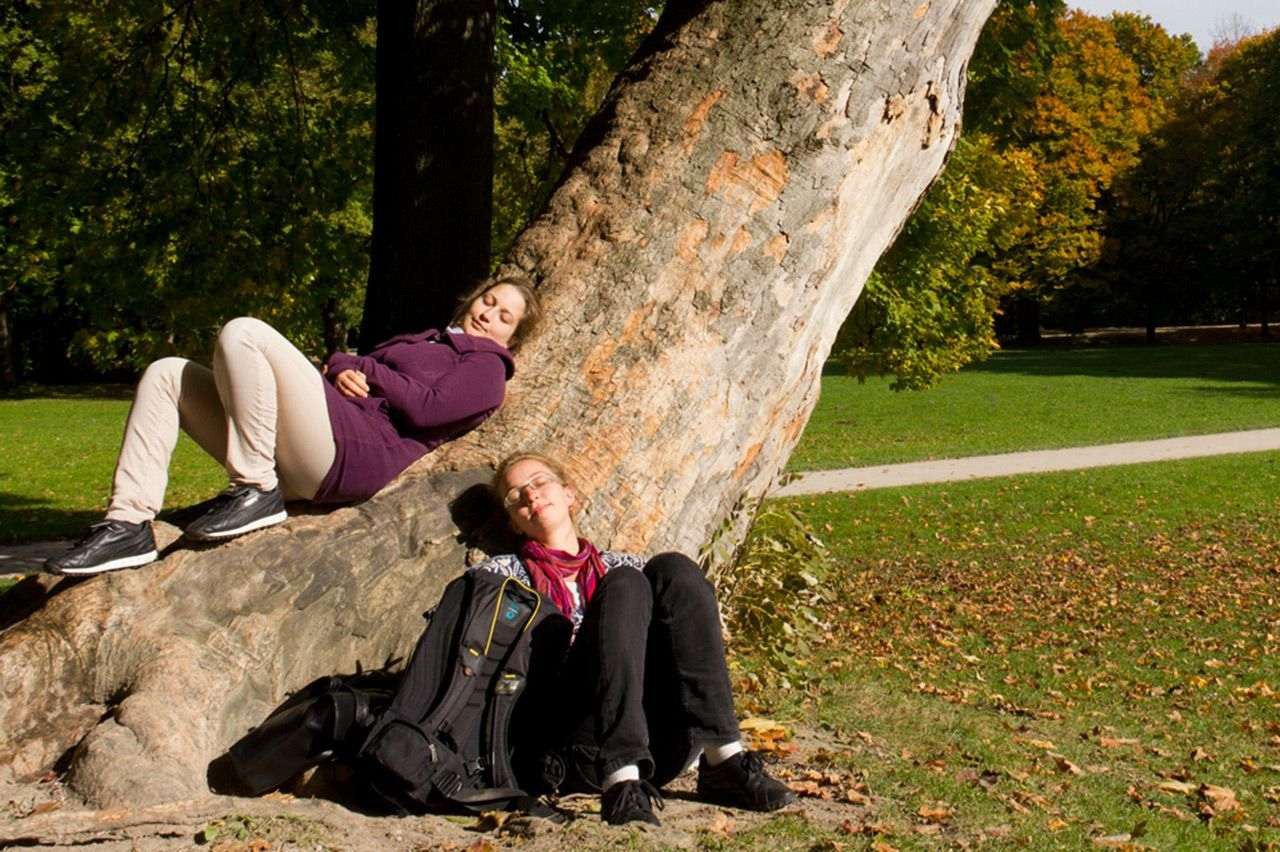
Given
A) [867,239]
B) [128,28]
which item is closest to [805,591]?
[867,239]

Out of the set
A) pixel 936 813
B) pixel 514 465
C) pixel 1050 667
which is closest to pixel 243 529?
pixel 514 465

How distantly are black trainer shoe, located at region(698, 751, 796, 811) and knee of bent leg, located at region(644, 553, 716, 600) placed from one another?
0.53m

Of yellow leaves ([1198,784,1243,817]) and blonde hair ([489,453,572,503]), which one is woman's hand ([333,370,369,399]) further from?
yellow leaves ([1198,784,1243,817])

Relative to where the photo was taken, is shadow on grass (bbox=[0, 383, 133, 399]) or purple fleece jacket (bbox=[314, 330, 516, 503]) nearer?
purple fleece jacket (bbox=[314, 330, 516, 503])

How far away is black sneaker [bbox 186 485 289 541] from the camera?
175 inches

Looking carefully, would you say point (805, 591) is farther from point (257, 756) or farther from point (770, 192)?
point (257, 756)

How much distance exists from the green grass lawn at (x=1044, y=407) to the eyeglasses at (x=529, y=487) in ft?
50.1

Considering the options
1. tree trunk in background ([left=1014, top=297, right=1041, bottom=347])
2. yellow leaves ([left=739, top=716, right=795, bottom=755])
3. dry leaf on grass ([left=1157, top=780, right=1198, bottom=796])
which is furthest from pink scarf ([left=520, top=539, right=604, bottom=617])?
tree trunk in background ([left=1014, top=297, right=1041, bottom=347])

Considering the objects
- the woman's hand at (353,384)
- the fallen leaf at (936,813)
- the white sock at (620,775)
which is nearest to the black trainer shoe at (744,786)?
the white sock at (620,775)

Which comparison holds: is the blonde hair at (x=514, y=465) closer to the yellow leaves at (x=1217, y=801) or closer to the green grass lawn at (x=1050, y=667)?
the green grass lawn at (x=1050, y=667)

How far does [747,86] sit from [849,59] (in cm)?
45

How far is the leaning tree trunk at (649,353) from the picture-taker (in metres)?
4.35

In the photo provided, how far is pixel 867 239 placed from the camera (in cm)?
616

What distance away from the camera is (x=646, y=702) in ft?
14.6
